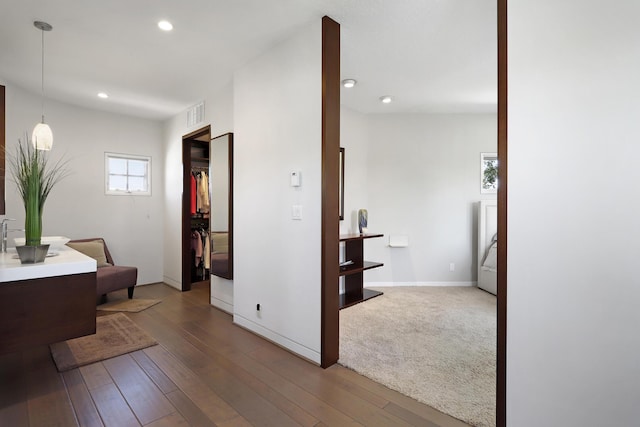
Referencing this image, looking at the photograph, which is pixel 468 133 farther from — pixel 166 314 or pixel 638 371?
pixel 166 314

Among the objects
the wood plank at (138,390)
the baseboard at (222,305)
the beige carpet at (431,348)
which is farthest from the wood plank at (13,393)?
the beige carpet at (431,348)

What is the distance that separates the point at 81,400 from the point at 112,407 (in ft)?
0.84

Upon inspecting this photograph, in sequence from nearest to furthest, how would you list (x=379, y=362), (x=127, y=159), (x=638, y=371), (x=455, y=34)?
(x=638, y=371) → (x=379, y=362) → (x=455, y=34) → (x=127, y=159)

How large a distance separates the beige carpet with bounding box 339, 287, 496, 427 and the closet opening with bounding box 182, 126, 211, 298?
2.43m

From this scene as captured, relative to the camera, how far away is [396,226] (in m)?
4.93

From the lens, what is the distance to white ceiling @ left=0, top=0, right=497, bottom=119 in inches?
88.7

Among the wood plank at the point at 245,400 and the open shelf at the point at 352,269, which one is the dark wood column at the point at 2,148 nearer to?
the wood plank at the point at 245,400

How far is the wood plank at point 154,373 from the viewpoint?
2078 millimetres

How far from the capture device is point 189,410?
6.00 feet

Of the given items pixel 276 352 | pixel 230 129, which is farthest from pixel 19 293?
pixel 230 129

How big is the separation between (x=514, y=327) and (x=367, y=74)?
2944 mm

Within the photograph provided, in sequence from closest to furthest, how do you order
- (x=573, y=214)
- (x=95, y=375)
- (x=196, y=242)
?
(x=573, y=214)
(x=95, y=375)
(x=196, y=242)

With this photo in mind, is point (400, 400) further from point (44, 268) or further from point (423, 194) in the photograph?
point (423, 194)

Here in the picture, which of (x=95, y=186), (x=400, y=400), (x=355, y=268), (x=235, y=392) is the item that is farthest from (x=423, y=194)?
(x=95, y=186)
